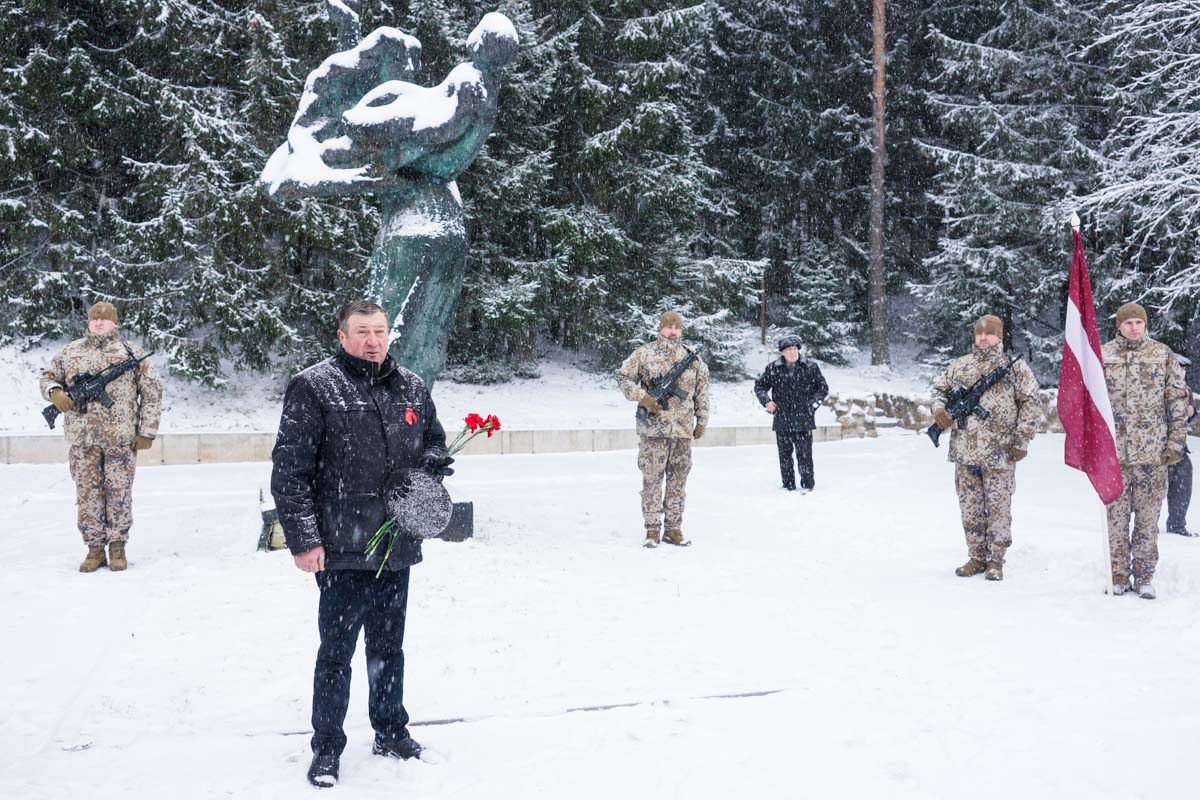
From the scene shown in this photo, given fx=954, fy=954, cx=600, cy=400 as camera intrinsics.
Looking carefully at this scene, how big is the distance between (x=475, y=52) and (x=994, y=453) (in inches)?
198

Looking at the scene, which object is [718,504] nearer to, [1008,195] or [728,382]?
[728,382]

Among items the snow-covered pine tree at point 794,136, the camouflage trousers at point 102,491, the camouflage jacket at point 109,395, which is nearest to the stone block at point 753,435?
the snow-covered pine tree at point 794,136

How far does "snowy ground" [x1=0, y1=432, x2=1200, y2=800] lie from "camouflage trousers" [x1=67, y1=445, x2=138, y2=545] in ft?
1.11

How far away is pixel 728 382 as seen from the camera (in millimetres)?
21484

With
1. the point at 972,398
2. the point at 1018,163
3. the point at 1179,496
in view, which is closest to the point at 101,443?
the point at 972,398

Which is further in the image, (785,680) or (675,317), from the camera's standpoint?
(675,317)

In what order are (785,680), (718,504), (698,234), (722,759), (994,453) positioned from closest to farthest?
(722,759) → (785,680) → (994,453) → (718,504) → (698,234)

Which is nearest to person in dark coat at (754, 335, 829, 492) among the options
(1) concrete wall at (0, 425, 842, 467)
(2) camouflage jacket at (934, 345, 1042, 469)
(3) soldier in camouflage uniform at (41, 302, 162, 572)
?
(2) camouflage jacket at (934, 345, 1042, 469)

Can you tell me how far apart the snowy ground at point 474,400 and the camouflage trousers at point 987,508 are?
34.8 feet

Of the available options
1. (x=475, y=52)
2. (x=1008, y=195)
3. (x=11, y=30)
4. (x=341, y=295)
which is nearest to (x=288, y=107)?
(x=341, y=295)

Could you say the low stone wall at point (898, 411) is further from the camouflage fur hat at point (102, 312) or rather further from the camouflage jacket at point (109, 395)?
the camouflage fur hat at point (102, 312)

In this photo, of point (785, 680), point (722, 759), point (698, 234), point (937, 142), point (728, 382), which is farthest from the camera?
point (937, 142)

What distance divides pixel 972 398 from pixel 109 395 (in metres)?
6.14

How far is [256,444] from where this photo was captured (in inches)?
556
